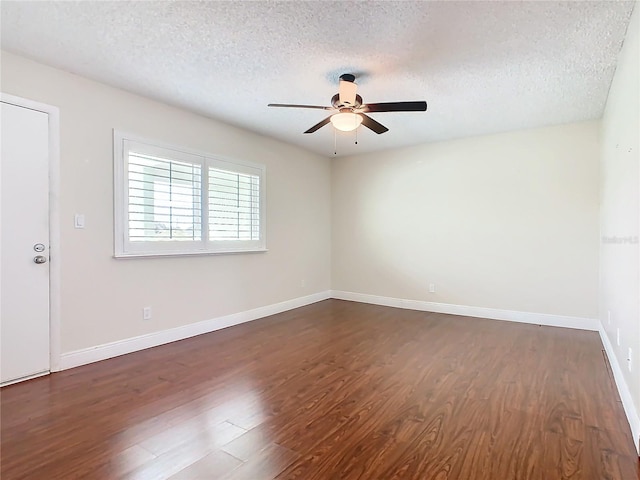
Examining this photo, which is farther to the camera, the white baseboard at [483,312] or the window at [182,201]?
the white baseboard at [483,312]

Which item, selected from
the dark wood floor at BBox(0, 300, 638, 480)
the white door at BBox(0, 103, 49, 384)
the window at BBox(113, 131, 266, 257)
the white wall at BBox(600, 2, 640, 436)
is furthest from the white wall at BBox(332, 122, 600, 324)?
the white door at BBox(0, 103, 49, 384)

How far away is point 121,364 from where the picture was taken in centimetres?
307

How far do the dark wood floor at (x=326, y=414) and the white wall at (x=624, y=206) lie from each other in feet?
1.37

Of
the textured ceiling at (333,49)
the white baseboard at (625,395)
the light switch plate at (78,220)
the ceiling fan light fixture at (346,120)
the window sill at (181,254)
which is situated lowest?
the white baseboard at (625,395)

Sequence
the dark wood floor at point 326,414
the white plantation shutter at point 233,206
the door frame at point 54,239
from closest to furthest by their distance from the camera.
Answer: the dark wood floor at point 326,414, the door frame at point 54,239, the white plantation shutter at point 233,206

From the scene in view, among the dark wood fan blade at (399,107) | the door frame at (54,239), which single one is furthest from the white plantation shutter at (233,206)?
the dark wood fan blade at (399,107)

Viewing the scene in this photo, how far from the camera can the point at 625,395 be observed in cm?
232

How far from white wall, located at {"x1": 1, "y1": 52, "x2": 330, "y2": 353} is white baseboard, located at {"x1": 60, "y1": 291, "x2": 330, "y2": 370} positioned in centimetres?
6

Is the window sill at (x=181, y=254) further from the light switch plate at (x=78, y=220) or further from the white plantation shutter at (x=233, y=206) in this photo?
the light switch plate at (x=78, y=220)

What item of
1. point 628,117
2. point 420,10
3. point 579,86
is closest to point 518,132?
point 579,86

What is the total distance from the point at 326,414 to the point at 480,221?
12.0 ft

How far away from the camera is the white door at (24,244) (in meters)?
2.63

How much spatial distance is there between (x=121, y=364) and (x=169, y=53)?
2617 millimetres

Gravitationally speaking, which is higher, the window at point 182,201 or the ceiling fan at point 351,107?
the ceiling fan at point 351,107
